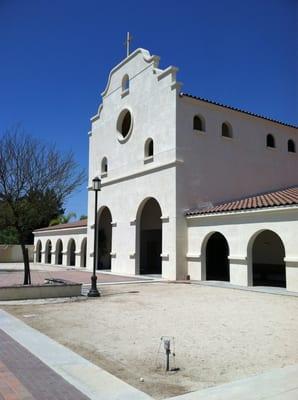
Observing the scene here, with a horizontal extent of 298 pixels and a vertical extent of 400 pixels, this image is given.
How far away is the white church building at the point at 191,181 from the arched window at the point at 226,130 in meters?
0.05

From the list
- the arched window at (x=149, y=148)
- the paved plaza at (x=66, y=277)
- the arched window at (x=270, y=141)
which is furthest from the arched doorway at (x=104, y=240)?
the arched window at (x=270, y=141)

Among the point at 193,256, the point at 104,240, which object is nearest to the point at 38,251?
the point at 104,240

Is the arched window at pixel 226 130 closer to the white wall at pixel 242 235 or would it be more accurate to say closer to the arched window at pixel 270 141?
the arched window at pixel 270 141

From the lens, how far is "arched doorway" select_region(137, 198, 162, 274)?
2694 cm

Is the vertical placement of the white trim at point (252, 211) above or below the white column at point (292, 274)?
above

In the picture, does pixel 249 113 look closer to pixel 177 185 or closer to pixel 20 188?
pixel 177 185

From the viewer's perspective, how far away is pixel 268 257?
22562mm

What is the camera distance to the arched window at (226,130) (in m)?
23.0

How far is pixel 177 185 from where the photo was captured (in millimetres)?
20672

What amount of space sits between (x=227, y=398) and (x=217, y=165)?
718 inches

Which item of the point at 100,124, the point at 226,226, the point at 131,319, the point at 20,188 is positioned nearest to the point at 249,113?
the point at 226,226

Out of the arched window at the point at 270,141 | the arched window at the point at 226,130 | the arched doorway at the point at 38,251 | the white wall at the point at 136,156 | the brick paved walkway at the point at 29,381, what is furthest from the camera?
the arched doorway at the point at 38,251

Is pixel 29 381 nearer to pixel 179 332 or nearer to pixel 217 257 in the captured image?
pixel 179 332

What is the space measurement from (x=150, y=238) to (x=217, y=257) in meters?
5.38
